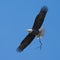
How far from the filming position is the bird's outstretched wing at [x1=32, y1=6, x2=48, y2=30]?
4.02 m

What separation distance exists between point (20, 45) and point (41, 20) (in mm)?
503

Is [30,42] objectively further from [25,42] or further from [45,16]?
[45,16]

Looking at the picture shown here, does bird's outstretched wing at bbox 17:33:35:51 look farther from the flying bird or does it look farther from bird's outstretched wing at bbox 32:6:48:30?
bird's outstretched wing at bbox 32:6:48:30

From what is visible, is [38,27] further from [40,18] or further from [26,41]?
[26,41]

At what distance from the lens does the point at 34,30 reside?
4.09 meters

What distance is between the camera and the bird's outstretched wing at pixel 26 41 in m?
4.21

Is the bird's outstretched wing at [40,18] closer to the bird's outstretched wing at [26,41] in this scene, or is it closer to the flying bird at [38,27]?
the flying bird at [38,27]

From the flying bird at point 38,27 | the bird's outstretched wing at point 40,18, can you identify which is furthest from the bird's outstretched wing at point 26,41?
the bird's outstretched wing at point 40,18

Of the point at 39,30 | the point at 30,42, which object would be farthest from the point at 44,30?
the point at 30,42

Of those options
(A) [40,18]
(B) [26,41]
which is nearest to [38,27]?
(A) [40,18]

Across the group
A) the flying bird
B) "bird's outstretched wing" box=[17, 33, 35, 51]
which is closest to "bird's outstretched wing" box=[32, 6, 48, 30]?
the flying bird

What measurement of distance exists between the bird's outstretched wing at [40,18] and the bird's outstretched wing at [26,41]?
0.16m

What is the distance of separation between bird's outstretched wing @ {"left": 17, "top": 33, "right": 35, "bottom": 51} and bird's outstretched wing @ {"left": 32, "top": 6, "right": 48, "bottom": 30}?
160 mm

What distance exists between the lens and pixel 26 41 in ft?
14.0
